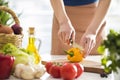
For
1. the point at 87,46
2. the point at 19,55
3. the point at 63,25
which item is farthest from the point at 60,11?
the point at 19,55

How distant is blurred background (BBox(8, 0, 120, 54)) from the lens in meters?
3.59

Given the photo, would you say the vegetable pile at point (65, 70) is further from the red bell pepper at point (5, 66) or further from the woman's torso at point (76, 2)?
the woman's torso at point (76, 2)

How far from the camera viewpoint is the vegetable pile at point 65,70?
→ 126cm

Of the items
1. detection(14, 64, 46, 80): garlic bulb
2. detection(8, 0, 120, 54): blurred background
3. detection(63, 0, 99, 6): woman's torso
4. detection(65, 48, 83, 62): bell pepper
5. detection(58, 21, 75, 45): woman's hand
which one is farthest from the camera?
detection(8, 0, 120, 54): blurred background

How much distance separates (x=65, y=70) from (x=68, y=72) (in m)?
0.02

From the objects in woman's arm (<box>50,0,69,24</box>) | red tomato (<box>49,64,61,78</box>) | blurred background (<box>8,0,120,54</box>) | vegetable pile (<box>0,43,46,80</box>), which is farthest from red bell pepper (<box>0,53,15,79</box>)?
blurred background (<box>8,0,120,54</box>)

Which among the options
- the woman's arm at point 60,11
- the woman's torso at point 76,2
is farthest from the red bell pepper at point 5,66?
the woman's torso at point 76,2

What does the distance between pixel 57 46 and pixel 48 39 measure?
5.57 feet

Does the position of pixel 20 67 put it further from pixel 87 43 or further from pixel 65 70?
pixel 87 43

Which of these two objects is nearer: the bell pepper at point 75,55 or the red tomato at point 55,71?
the red tomato at point 55,71

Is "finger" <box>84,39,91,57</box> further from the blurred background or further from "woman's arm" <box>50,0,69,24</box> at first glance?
the blurred background

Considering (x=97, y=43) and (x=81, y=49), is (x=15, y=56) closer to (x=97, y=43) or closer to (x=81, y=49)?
(x=81, y=49)

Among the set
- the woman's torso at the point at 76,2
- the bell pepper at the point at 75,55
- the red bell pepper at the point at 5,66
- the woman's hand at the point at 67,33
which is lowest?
the bell pepper at the point at 75,55

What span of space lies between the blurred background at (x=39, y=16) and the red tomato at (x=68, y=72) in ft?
7.46
